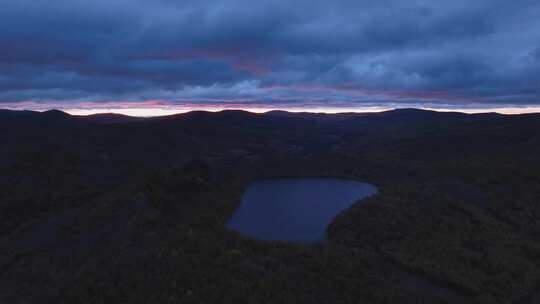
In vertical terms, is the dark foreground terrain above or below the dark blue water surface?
above

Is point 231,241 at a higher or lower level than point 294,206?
higher

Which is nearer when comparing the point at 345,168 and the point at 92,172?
the point at 92,172

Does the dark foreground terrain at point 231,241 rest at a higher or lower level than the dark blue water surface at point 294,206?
higher

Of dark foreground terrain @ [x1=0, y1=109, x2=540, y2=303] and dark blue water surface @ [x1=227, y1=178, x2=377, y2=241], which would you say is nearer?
dark foreground terrain @ [x1=0, y1=109, x2=540, y2=303]

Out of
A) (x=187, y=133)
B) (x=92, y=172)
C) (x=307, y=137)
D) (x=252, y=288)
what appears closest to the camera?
(x=252, y=288)

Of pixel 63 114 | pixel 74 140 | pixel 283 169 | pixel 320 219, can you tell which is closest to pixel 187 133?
pixel 74 140

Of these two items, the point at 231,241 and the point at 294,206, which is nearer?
the point at 231,241

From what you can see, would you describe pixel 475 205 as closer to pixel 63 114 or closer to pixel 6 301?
pixel 6 301

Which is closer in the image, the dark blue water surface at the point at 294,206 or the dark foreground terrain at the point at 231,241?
the dark foreground terrain at the point at 231,241
